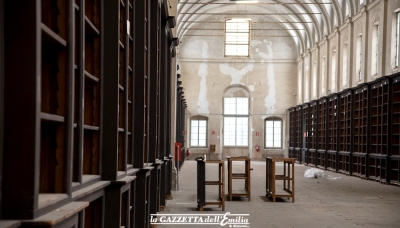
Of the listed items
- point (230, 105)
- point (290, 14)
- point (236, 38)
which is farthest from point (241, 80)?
point (290, 14)

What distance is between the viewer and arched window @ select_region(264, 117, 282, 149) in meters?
36.9

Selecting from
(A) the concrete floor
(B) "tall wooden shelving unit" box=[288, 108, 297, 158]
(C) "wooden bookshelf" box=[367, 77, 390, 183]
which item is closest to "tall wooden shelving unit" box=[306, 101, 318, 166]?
(B) "tall wooden shelving unit" box=[288, 108, 297, 158]

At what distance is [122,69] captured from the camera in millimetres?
5273

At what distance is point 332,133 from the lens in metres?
24.9

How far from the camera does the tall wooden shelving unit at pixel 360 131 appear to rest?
1931 centimetres

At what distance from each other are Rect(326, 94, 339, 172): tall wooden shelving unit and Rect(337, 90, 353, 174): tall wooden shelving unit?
0.97 ft

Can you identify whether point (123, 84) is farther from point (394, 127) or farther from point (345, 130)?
point (345, 130)

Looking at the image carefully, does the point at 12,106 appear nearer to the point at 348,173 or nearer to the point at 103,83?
the point at 103,83

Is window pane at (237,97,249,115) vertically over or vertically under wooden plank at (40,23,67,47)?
over

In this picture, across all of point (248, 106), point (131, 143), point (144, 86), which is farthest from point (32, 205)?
point (248, 106)

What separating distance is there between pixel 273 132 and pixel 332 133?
1221cm

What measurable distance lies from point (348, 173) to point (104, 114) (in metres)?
18.6

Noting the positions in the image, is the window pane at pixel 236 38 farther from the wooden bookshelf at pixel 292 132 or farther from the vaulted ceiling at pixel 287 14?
the wooden bookshelf at pixel 292 132

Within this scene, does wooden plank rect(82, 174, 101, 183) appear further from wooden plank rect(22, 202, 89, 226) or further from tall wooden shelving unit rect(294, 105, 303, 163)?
tall wooden shelving unit rect(294, 105, 303, 163)
